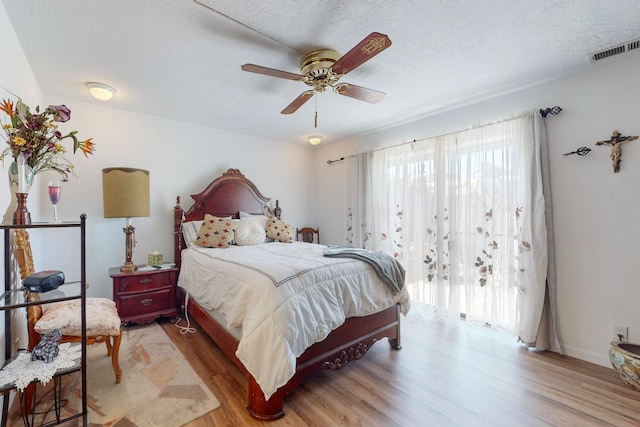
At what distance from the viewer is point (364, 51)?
1.66 meters

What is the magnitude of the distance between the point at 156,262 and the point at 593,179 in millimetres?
4442

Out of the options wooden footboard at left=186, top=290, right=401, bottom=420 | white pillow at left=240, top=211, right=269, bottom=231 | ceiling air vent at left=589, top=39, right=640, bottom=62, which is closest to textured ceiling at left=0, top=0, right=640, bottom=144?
ceiling air vent at left=589, top=39, right=640, bottom=62

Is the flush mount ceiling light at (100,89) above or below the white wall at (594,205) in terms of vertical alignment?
above

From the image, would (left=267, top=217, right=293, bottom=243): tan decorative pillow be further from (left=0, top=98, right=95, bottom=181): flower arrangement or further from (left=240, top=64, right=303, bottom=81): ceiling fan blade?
(left=0, top=98, right=95, bottom=181): flower arrangement

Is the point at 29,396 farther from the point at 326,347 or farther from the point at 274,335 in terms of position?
the point at 326,347

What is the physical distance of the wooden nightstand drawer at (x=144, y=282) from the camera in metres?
2.91

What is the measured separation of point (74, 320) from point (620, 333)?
402 centimetres

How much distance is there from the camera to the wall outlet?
219 centimetres

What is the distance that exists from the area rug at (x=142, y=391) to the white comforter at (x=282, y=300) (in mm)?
463

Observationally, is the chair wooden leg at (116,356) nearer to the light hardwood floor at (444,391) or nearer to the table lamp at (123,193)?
the light hardwood floor at (444,391)

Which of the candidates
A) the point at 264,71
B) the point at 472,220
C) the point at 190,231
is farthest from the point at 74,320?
the point at 472,220

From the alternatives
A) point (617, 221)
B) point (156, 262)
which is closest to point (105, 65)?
point (156, 262)

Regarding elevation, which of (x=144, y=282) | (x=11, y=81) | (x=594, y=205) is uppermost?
(x=11, y=81)

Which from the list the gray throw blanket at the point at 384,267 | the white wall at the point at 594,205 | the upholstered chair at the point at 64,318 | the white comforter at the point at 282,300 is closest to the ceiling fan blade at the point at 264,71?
the white comforter at the point at 282,300
